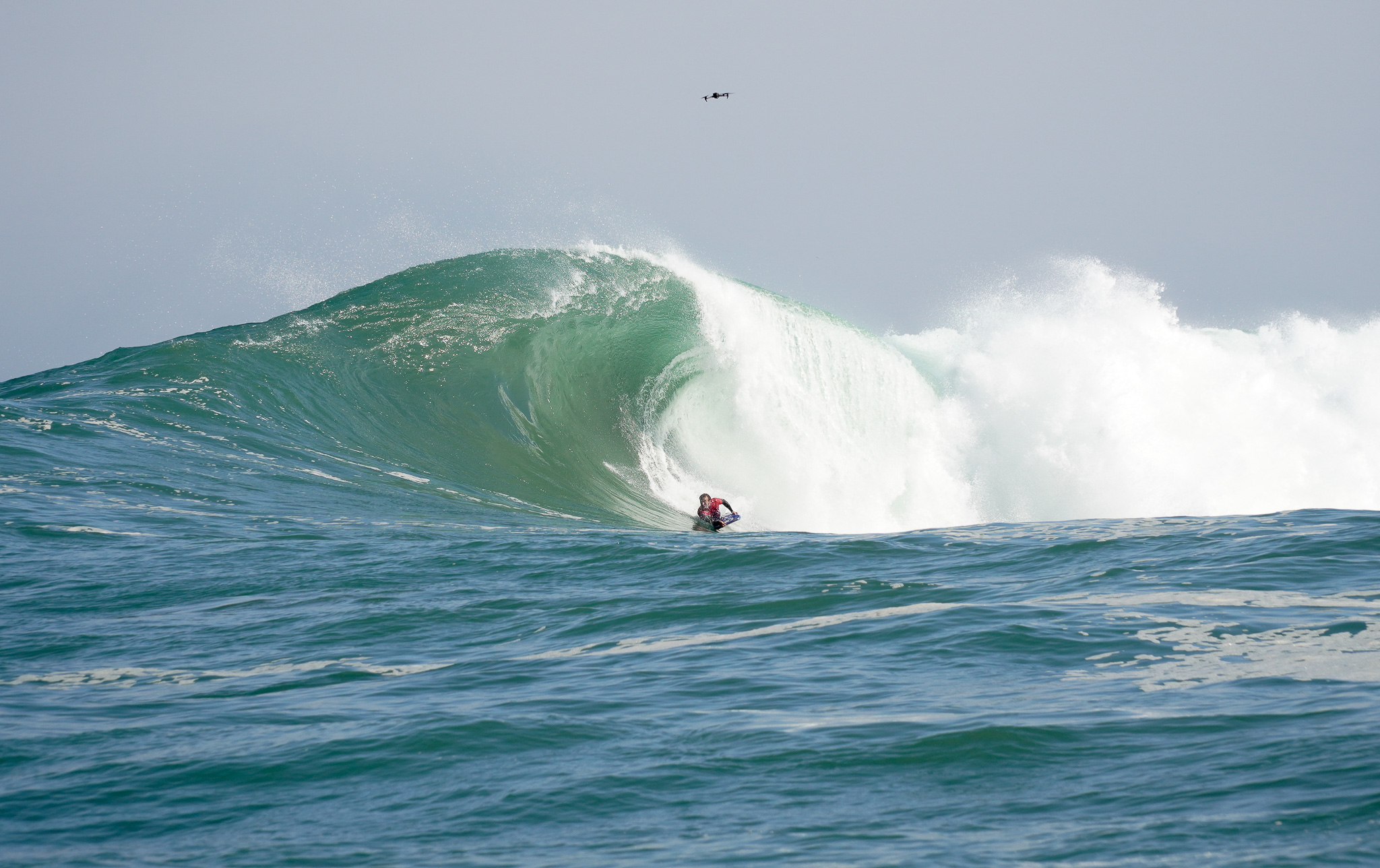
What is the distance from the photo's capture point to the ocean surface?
3.82 meters

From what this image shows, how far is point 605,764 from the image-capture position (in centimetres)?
447

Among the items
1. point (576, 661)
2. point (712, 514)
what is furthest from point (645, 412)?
point (576, 661)

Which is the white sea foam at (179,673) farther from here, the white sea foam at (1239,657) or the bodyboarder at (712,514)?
the bodyboarder at (712,514)

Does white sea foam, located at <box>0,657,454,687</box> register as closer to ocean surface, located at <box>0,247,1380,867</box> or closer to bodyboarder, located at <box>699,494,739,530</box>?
ocean surface, located at <box>0,247,1380,867</box>

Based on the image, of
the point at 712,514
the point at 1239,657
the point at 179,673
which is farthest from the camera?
the point at 712,514

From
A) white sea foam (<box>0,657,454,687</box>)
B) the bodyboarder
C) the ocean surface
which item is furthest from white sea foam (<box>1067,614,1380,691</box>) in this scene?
the bodyboarder

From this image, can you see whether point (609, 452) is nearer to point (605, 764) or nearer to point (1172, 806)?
point (605, 764)

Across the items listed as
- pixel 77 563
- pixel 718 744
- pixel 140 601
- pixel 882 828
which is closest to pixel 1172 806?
pixel 882 828

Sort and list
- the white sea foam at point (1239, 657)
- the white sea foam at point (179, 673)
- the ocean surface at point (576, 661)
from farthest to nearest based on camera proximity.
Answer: the white sea foam at point (179, 673) → the white sea foam at point (1239, 657) → the ocean surface at point (576, 661)

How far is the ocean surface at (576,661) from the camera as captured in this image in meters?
3.82

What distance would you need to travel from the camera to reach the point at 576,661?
6.14 m

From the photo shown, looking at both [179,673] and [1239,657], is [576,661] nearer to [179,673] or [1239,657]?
[179,673]

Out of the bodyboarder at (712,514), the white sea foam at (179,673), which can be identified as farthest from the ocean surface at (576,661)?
the bodyboarder at (712,514)

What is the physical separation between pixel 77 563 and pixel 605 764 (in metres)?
6.15
